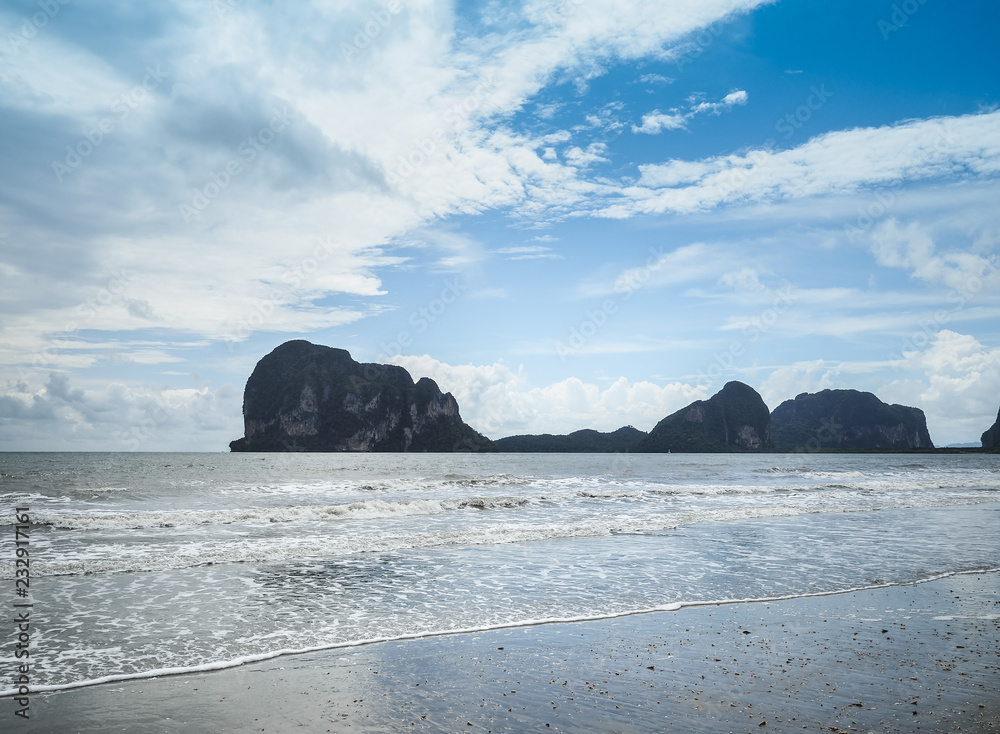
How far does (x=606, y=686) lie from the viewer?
7.04 metres

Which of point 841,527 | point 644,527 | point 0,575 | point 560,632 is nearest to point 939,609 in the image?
point 560,632

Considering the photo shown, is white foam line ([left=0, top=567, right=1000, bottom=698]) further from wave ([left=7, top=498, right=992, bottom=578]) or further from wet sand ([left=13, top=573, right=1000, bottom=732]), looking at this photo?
wave ([left=7, top=498, right=992, bottom=578])

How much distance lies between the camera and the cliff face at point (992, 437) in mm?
184125

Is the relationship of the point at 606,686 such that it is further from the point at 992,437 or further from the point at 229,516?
the point at 992,437

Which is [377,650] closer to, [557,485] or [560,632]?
[560,632]

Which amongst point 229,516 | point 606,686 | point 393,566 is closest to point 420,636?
point 606,686

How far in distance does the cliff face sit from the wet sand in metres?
227

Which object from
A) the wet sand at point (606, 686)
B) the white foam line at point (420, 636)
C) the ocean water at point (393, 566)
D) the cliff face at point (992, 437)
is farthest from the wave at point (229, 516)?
the cliff face at point (992, 437)

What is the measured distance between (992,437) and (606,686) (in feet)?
787

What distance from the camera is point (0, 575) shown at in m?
13.7

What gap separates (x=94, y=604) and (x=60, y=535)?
11768 millimetres

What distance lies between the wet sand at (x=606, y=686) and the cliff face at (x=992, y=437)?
227 meters

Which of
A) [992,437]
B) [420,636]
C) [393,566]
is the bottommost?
[992,437]

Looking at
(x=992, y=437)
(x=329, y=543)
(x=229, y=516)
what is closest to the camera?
(x=329, y=543)
